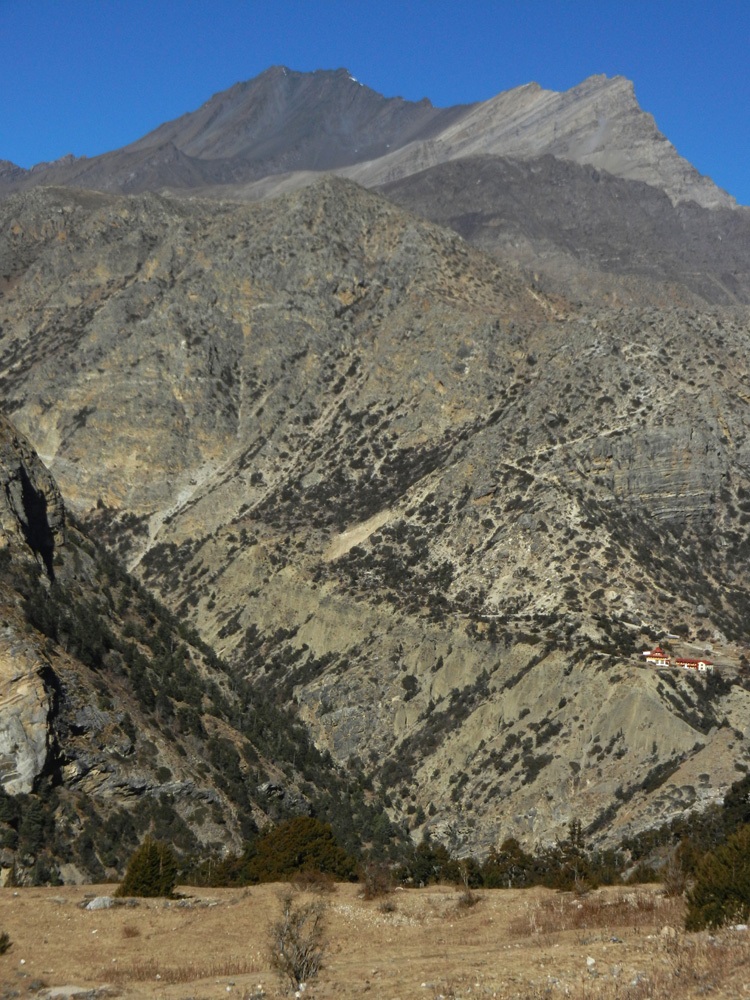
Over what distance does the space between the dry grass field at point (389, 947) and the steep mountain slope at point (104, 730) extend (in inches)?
628

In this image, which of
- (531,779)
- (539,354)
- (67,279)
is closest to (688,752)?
(531,779)

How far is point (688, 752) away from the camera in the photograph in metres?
69.1

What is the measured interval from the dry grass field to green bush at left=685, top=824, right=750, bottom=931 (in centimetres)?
65

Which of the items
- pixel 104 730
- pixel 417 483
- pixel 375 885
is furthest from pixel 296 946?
pixel 417 483

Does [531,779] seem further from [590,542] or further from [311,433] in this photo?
[311,433]

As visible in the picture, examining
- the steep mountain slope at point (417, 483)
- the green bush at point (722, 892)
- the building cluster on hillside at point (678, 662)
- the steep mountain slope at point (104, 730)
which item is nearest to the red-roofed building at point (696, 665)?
the building cluster on hillside at point (678, 662)

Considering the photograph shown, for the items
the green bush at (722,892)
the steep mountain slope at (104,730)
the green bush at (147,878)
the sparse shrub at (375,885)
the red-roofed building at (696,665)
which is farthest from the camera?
the red-roofed building at (696,665)

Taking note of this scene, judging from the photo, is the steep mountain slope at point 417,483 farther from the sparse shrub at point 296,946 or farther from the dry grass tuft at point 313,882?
the sparse shrub at point 296,946

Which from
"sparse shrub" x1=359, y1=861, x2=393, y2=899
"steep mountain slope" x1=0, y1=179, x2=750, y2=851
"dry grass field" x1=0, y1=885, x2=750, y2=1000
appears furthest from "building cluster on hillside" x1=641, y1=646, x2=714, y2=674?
"dry grass field" x1=0, y1=885, x2=750, y2=1000

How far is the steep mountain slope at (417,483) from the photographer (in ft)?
251

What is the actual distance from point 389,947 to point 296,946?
4.11 m

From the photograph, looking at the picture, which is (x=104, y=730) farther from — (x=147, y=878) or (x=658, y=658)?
(x=658, y=658)

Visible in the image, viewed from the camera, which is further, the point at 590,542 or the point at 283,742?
the point at 590,542

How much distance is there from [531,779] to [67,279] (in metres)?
116
